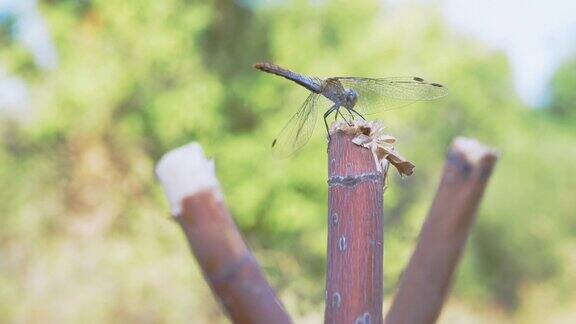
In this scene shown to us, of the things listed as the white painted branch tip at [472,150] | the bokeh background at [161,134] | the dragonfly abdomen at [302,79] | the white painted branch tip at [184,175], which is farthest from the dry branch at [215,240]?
the bokeh background at [161,134]

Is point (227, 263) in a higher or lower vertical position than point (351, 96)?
lower

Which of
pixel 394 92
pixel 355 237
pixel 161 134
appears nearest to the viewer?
pixel 355 237

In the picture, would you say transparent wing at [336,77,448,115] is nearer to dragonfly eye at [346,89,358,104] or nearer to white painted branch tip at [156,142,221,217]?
dragonfly eye at [346,89,358,104]

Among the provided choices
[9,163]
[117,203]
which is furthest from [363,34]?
[9,163]

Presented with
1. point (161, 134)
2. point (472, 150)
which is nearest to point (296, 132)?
point (472, 150)

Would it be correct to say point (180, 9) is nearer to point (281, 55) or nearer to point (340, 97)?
point (281, 55)

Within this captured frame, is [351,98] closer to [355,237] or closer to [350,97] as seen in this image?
[350,97]

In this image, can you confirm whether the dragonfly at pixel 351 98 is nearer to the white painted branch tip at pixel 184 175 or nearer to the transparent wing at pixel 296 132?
the transparent wing at pixel 296 132
